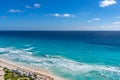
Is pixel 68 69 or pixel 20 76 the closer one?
pixel 20 76

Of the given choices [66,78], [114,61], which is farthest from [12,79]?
[114,61]

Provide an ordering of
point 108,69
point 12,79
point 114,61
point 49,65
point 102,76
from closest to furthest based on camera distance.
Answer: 1. point 12,79
2. point 102,76
3. point 108,69
4. point 49,65
5. point 114,61

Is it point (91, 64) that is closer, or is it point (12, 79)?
point (12, 79)

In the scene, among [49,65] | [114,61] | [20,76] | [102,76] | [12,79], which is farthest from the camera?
[114,61]

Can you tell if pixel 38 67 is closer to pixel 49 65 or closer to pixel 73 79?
pixel 49 65

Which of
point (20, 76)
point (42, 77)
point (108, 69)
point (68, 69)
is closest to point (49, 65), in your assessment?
point (68, 69)

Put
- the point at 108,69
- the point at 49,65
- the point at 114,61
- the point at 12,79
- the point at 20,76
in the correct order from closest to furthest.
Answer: the point at 12,79 < the point at 20,76 < the point at 108,69 < the point at 49,65 < the point at 114,61

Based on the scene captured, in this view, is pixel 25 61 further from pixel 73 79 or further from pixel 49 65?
pixel 73 79

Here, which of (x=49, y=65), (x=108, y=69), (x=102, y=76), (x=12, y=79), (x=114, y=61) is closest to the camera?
(x=12, y=79)

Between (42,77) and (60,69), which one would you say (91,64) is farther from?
(42,77)
